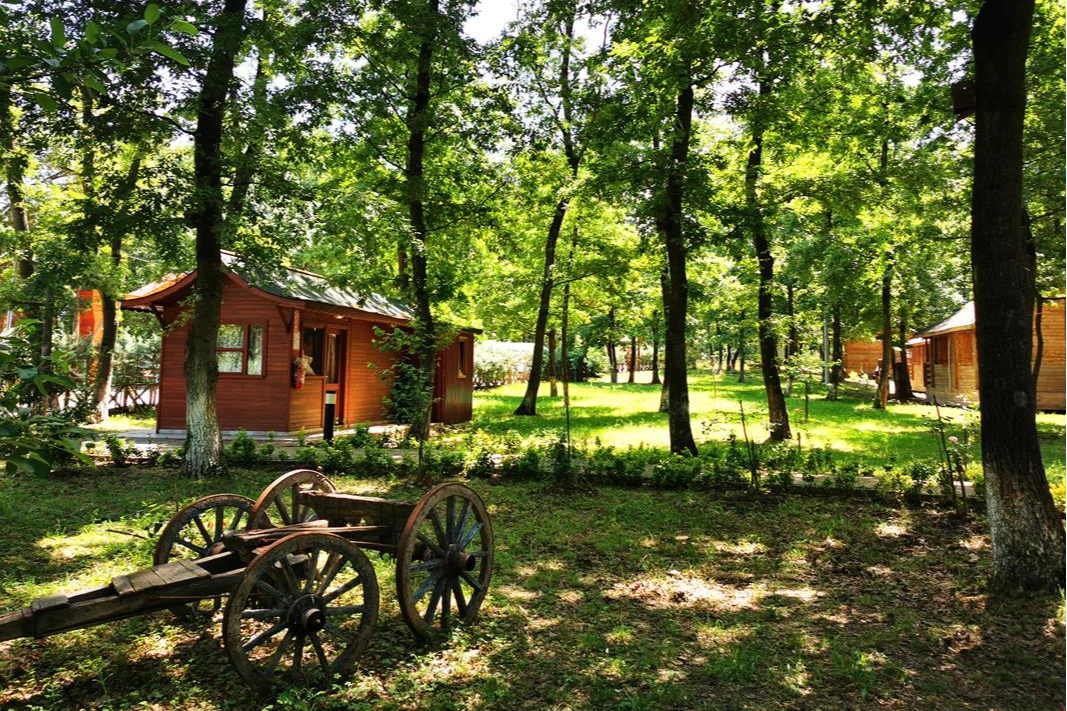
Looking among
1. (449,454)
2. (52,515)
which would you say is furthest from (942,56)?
(52,515)

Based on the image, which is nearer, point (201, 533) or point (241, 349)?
point (201, 533)

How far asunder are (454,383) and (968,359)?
20254 millimetres

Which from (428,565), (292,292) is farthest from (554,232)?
(428,565)

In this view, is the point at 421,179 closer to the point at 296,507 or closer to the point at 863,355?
the point at 296,507

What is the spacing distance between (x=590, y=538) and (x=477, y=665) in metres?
2.99

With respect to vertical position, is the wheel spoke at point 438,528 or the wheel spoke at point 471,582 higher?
the wheel spoke at point 438,528

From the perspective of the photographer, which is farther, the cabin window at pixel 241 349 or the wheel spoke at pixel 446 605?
the cabin window at pixel 241 349

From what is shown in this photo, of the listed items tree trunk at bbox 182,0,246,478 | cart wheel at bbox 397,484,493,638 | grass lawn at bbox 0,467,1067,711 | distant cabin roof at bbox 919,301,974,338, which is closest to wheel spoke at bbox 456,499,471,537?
cart wheel at bbox 397,484,493,638

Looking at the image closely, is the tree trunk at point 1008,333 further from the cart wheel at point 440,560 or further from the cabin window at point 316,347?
the cabin window at point 316,347

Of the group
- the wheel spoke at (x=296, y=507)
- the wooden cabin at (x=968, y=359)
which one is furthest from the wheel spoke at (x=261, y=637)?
the wooden cabin at (x=968, y=359)

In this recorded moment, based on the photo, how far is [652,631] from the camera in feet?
14.6

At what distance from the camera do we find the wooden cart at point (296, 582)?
3107 mm

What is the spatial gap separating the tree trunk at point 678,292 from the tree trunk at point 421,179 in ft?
13.2

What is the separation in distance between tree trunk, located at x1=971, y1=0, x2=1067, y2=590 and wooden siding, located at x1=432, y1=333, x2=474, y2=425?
1269 cm
